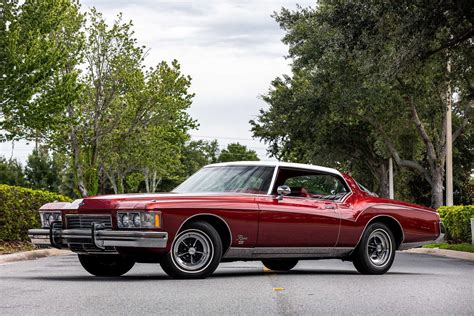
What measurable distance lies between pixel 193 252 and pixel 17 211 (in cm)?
1061

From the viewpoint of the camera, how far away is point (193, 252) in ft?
37.5

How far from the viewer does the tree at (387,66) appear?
2059 centimetres

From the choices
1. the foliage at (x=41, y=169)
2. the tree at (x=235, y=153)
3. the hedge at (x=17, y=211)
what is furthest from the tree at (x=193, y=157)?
the hedge at (x=17, y=211)

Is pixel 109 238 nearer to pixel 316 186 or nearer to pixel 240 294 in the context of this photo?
pixel 240 294

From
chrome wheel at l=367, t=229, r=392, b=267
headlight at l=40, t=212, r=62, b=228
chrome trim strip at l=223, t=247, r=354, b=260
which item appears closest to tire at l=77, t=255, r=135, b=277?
headlight at l=40, t=212, r=62, b=228

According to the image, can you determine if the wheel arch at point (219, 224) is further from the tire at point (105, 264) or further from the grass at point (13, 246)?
the grass at point (13, 246)

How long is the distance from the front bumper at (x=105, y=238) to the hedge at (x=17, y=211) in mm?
9016

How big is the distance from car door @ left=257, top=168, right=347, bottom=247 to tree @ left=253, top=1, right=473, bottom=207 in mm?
7980

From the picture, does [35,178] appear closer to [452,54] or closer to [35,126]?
[35,126]

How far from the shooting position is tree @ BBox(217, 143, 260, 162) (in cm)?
15200

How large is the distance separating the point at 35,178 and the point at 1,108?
60.7 meters

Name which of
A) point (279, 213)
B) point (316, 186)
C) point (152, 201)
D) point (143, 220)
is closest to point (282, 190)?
point (279, 213)

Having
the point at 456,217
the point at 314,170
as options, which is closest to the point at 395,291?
the point at 314,170

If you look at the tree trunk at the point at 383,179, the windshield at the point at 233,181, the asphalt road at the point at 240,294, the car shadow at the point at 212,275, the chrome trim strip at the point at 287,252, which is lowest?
the car shadow at the point at 212,275
